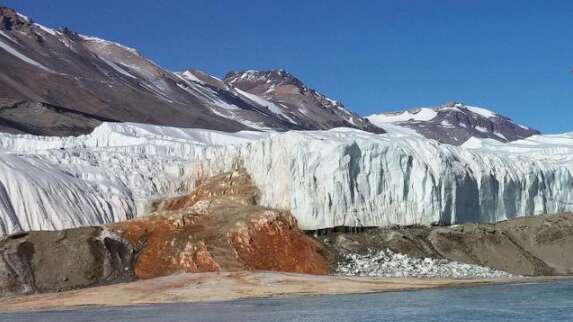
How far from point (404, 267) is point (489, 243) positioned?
795 centimetres

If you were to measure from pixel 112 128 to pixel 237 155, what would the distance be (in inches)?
1819

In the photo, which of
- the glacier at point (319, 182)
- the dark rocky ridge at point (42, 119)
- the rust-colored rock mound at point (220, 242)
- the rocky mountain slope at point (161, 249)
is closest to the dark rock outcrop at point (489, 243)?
the glacier at point (319, 182)

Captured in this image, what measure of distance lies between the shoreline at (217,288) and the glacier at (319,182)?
10.2 meters

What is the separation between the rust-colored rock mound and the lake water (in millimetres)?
9245

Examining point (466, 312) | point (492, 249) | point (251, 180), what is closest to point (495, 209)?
point (492, 249)

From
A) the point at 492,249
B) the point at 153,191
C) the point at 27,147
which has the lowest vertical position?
the point at 492,249

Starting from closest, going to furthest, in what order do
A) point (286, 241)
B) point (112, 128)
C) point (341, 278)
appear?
1. point (341, 278)
2. point (286, 241)
3. point (112, 128)

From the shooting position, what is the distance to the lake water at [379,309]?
128ft

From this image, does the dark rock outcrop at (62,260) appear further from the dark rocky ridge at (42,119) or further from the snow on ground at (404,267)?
the dark rocky ridge at (42,119)

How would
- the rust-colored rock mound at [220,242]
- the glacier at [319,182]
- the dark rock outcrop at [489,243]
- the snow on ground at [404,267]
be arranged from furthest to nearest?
1. the glacier at [319,182]
2. the dark rock outcrop at [489,243]
3. the snow on ground at [404,267]
4. the rust-colored rock mound at [220,242]

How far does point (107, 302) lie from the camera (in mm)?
51031

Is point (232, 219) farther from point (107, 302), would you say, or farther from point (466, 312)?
point (466, 312)

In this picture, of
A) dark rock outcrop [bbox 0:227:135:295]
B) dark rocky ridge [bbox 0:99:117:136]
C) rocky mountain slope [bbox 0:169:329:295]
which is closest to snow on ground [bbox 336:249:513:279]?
rocky mountain slope [bbox 0:169:329:295]

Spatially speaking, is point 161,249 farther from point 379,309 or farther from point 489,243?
point 489,243
